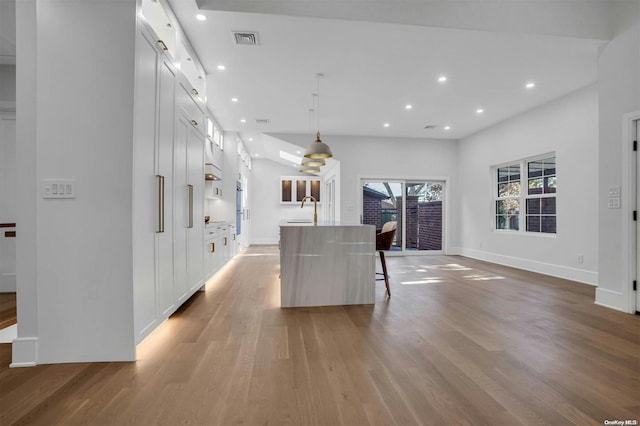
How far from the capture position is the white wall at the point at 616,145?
3025 millimetres

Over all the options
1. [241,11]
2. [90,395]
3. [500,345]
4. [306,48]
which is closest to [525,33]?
[306,48]

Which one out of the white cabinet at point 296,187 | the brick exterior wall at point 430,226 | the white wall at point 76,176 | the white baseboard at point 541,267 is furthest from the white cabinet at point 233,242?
the white baseboard at point 541,267

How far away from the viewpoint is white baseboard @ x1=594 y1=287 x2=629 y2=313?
10.0 feet

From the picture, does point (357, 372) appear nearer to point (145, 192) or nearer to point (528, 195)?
point (145, 192)

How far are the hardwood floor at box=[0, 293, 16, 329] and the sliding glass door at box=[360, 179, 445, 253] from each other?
600 centimetres

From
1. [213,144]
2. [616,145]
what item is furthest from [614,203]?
[213,144]

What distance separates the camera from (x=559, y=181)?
16.0 feet

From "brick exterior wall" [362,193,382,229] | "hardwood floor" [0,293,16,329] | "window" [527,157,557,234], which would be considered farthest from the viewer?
"brick exterior wall" [362,193,382,229]

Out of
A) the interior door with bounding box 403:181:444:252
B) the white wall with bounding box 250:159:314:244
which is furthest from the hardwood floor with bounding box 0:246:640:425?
the white wall with bounding box 250:159:314:244

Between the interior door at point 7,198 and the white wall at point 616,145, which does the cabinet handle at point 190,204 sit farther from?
the white wall at point 616,145

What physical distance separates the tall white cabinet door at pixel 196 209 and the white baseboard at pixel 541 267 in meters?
5.26

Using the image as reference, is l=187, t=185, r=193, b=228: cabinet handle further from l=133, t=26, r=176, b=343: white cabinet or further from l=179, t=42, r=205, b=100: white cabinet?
l=179, t=42, r=205, b=100: white cabinet

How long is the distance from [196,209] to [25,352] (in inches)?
72.2

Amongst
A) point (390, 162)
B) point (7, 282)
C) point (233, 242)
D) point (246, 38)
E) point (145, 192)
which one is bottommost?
point (7, 282)
